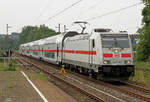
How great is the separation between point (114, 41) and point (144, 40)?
2999 cm

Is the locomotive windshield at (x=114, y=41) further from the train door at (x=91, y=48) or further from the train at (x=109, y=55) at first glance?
the train door at (x=91, y=48)

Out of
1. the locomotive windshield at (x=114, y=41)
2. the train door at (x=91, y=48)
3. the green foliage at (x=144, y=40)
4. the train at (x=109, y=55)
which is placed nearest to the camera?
the train at (x=109, y=55)

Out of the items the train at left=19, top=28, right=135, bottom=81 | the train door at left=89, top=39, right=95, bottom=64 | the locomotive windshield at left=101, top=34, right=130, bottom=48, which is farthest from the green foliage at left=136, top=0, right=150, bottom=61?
the locomotive windshield at left=101, top=34, right=130, bottom=48

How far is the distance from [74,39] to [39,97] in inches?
454

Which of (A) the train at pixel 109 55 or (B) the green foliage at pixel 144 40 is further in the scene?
(B) the green foliage at pixel 144 40

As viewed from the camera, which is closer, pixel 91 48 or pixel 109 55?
pixel 109 55

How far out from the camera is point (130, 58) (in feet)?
55.0

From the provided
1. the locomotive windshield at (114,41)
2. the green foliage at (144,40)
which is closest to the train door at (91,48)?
the locomotive windshield at (114,41)

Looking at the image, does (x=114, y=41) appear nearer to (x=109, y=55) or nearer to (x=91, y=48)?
(x=109, y=55)

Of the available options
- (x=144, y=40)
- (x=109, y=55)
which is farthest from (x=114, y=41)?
(x=144, y=40)

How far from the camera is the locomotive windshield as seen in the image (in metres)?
16.7

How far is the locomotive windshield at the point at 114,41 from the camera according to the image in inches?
658

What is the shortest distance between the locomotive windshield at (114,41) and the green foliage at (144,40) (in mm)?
28714

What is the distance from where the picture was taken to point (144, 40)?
45.4 meters
